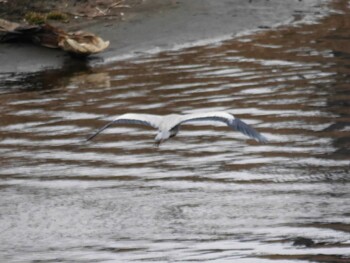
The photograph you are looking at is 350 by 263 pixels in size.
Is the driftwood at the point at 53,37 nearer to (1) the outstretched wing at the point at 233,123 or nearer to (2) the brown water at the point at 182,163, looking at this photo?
(2) the brown water at the point at 182,163

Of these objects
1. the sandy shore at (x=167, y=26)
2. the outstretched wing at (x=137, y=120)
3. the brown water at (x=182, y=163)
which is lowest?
the sandy shore at (x=167, y=26)

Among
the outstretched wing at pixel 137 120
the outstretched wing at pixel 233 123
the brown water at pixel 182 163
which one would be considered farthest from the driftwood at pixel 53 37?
the outstretched wing at pixel 233 123

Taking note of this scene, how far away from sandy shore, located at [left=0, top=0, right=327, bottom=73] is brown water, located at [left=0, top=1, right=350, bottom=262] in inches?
18.3

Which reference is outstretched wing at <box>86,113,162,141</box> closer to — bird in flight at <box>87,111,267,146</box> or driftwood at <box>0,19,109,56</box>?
bird in flight at <box>87,111,267,146</box>

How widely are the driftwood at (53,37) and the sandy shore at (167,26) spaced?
6.3 inches

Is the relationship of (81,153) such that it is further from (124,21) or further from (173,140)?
(124,21)

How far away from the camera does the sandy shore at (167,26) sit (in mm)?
16094

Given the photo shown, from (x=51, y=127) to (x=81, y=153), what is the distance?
3.84ft

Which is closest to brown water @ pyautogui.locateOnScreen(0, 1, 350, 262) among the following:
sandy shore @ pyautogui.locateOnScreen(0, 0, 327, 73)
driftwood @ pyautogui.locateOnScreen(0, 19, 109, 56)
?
driftwood @ pyautogui.locateOnScreen(0, 19, 109, 56)

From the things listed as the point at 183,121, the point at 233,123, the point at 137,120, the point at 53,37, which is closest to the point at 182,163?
the point at 137,120

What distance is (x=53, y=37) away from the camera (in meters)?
15.9

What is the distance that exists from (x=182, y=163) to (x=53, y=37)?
18.9 ft

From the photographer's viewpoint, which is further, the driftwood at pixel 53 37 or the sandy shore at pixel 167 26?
the sandy shore at pixel 167 26

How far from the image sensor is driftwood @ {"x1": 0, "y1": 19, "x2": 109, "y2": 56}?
15.7 m
